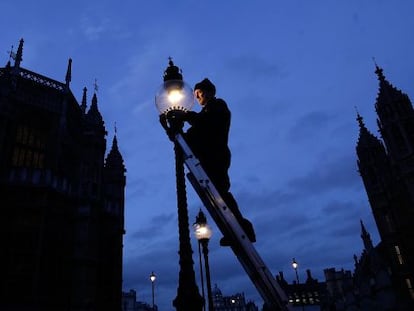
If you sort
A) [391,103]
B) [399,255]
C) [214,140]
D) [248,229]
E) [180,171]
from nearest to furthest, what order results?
[248,229] < [214,140] < [180,171] < [399,255] < [391,103]

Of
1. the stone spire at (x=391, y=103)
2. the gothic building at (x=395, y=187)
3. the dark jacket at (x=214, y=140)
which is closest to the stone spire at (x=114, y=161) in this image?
the gothic building at (x=395, y=187)

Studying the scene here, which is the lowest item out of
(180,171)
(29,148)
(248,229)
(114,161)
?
(248,229)

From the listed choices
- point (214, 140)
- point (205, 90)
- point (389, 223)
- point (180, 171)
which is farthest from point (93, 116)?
point (389, 223)

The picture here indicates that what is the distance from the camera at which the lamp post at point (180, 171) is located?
4105mm

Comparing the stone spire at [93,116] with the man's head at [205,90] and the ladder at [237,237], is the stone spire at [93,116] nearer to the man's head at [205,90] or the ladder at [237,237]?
the man's head at [205,90]

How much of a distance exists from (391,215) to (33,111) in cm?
4271

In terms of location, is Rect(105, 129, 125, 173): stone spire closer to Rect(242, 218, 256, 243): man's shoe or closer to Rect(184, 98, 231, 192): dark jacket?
Rect(184, 98, 231, 192): dark jacket

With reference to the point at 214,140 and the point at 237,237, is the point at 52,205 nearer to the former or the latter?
the point at 214,140

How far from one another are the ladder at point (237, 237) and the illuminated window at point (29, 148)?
903 inches

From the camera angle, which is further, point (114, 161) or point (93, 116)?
point (114, 161)

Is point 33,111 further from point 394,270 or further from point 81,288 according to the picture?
point 394,270

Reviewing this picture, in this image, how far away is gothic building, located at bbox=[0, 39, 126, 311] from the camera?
19.8m

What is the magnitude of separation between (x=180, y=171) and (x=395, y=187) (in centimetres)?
4733

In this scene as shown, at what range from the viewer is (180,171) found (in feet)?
16.1
